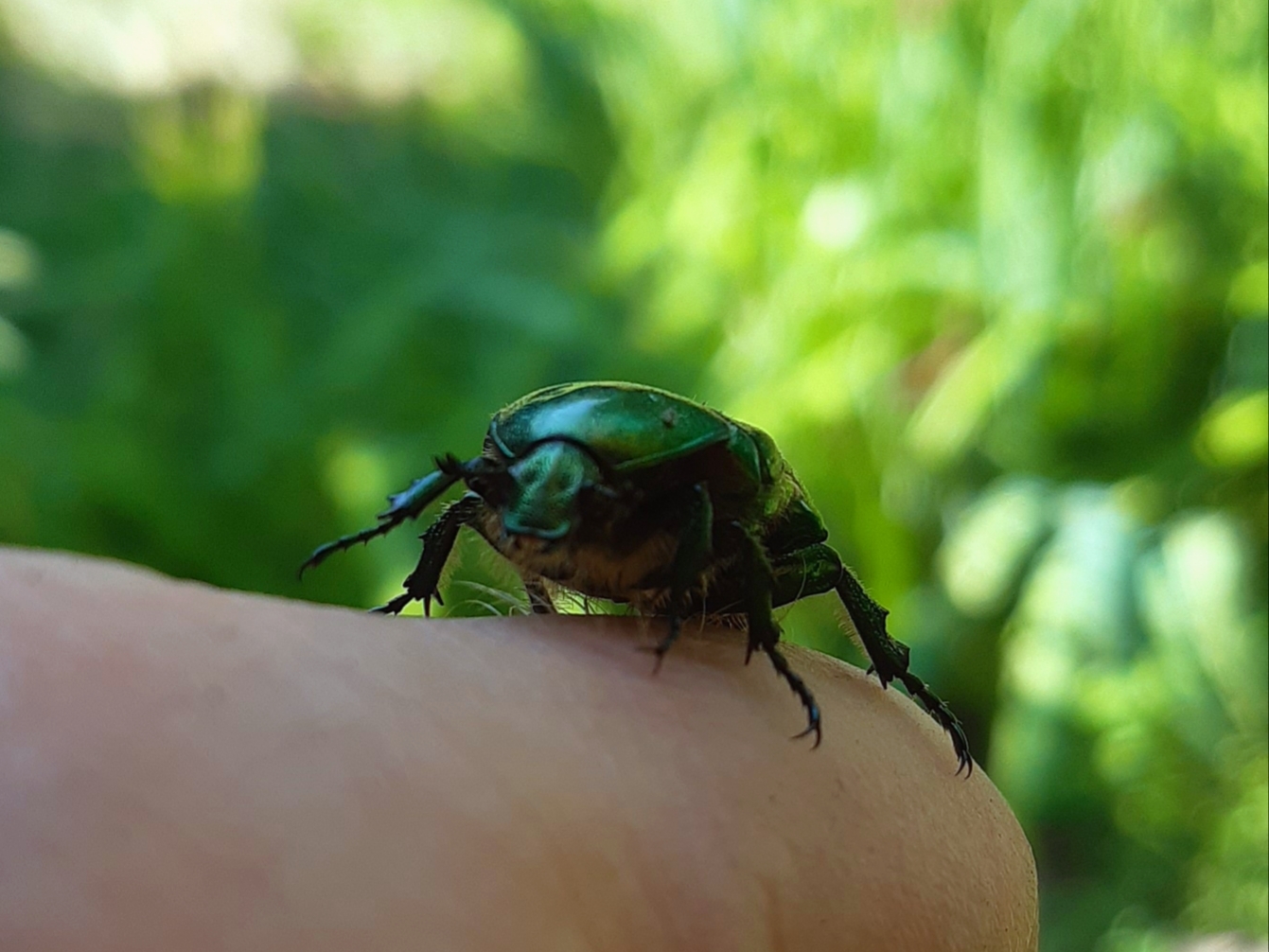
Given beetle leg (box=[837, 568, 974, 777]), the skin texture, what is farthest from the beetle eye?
beetle leg (box=[837, 568, 974, 777])

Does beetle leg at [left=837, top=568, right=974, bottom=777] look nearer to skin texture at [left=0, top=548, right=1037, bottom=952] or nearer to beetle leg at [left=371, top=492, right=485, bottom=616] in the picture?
skin texture at [left=0, top=548, right=1037, bottom=952]

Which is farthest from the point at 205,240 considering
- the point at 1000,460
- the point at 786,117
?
the point at 1000,460

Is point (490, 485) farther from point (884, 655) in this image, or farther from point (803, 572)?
point (884, 655)

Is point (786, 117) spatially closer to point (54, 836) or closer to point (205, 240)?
point (205, 240)

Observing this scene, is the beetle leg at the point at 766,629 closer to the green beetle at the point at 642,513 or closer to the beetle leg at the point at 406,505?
the green beetle at the point at 642,513

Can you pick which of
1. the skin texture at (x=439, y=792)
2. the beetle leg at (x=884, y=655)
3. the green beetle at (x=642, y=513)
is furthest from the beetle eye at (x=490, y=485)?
the beetle leg at (x=884, y=655)

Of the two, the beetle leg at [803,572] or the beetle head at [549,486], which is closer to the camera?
the beetle head at [549,486]

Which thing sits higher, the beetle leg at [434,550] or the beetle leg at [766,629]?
the beetle leg at [766,629]
